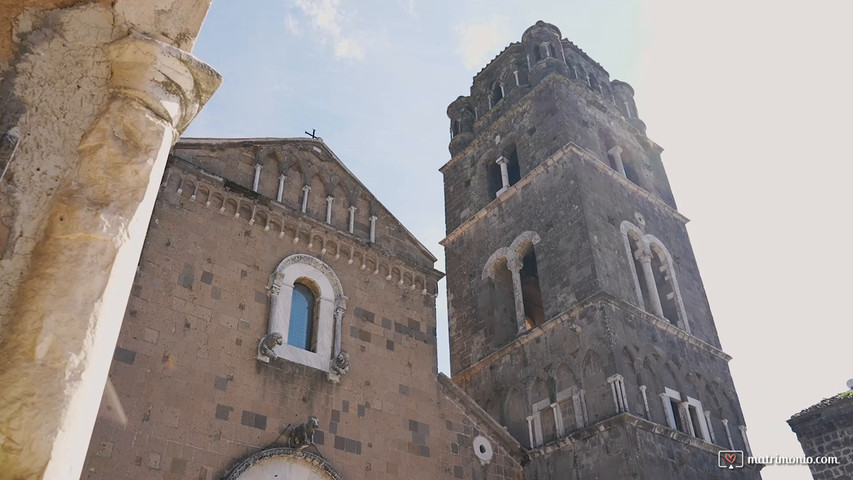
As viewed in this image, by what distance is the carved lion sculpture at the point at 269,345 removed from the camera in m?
9.80

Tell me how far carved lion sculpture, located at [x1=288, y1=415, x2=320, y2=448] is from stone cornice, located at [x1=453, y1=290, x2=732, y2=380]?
7.47 m

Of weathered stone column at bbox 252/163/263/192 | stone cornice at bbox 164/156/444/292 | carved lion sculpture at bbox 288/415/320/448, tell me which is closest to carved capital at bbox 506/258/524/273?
stone cornice at bbox 164/156/444/292

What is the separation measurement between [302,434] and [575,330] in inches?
302

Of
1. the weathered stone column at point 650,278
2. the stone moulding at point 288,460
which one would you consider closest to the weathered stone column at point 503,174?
the weathered stone column at point 650,278

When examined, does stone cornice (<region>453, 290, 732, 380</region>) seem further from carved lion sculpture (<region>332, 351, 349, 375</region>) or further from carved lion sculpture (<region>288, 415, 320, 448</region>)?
carved lion sculpture (<region>288, 415, 320, 448</region>)

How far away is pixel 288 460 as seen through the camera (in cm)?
922

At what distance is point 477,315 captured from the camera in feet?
59.8

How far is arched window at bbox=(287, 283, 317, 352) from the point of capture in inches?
419

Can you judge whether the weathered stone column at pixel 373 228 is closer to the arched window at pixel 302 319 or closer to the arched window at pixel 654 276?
the arched window at pixel 302 319

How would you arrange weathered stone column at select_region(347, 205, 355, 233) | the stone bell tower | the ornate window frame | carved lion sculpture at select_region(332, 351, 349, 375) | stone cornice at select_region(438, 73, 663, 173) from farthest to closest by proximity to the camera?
stone cornice at select_region(438, 73, 663, 173)
the stone bell tower
weathered stone column at select_region(347, 205, 355, 233)
carved lion sculpture at select_region(332, 351, 349, 375)
the ornate window frame

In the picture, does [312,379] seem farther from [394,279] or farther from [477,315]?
[477,315]

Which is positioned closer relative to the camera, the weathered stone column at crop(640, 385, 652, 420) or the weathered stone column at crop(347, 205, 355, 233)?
the weathered stone column at crop(347, 205, 355, 233)

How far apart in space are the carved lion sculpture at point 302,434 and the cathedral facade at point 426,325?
0.03m

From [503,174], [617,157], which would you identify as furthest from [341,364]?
[617,157]
